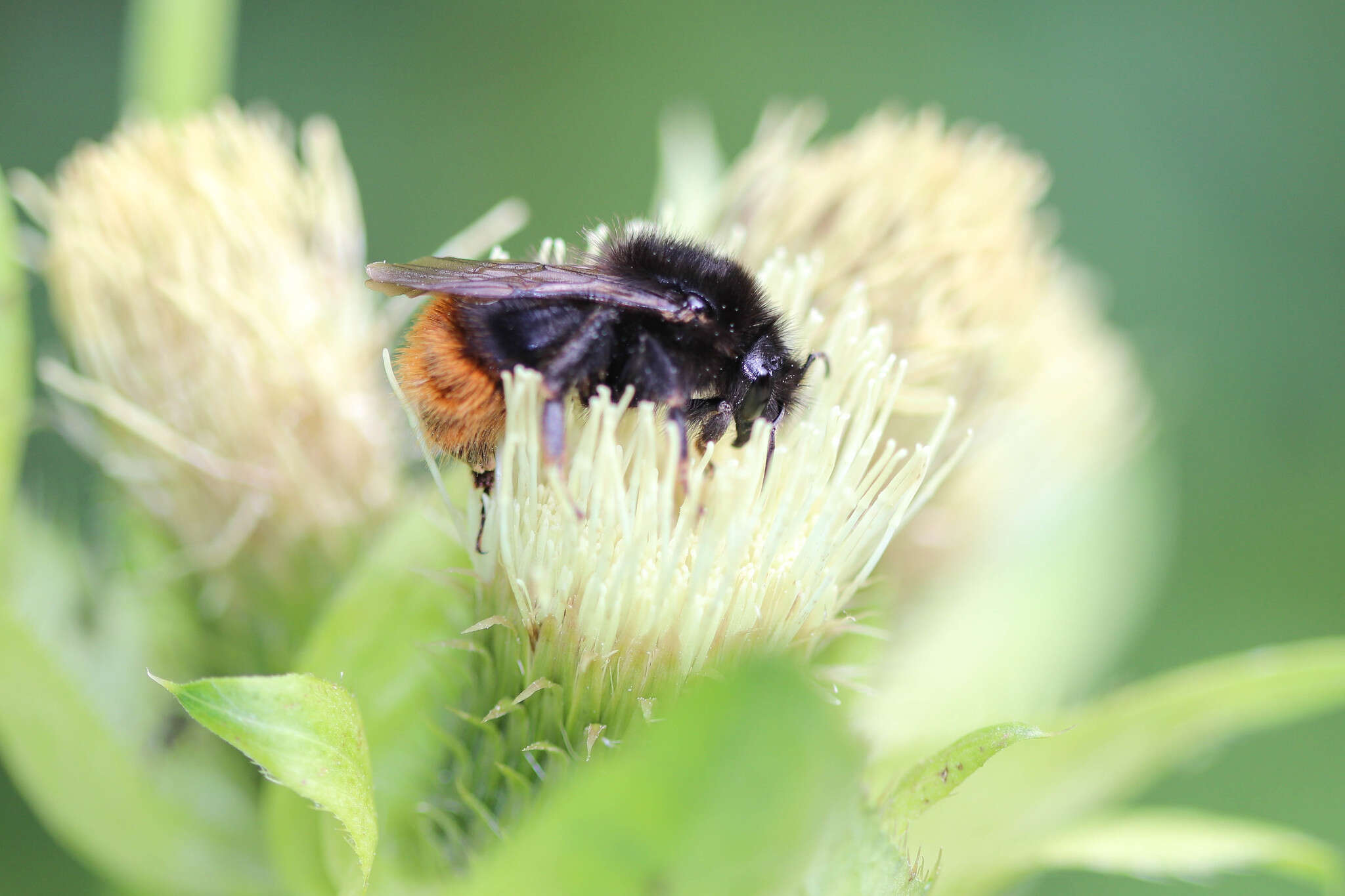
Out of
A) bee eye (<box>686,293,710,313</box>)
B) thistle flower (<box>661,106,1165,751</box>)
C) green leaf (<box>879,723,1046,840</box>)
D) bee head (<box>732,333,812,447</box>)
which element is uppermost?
thistle flower (<box>661,106,1165,751</box>)

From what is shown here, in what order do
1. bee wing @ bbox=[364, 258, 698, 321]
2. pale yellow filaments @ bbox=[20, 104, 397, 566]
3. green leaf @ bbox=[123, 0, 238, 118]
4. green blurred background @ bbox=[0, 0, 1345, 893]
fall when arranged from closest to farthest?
bee wing @ bbox=[364, 258, 698, 321] < pale yellow filaments @ bbox=[20, 104, 397, 566] < green leaf @ bbox=[123, 0, 238, 118] < green blurred background @ bbox=[0, 0, 1345, 893]

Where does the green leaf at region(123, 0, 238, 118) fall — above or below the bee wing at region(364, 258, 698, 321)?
above

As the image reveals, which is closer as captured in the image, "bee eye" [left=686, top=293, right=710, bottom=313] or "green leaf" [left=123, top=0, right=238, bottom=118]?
"bee eye" [left=686, top=293, right=710, bottom=313]

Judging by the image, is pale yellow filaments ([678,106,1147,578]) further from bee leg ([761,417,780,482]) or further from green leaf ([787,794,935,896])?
green leaf ([787,794,935,896])

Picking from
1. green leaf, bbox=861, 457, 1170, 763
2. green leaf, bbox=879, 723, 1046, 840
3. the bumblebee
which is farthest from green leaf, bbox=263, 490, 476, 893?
green leaf, bbox=861, 457, 1170, 763

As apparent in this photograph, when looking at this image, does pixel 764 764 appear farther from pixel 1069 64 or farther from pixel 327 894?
pixel 1069 64

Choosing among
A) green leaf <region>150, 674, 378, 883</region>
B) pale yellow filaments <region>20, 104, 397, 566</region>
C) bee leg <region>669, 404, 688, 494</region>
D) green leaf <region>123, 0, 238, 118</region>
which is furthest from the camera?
green leaf <region>123, 0, 238, 118</region>

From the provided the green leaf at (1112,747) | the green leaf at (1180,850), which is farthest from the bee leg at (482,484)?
the green leaf at (1180,850)

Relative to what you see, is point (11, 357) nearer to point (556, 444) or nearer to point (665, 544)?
point (556, 444)
